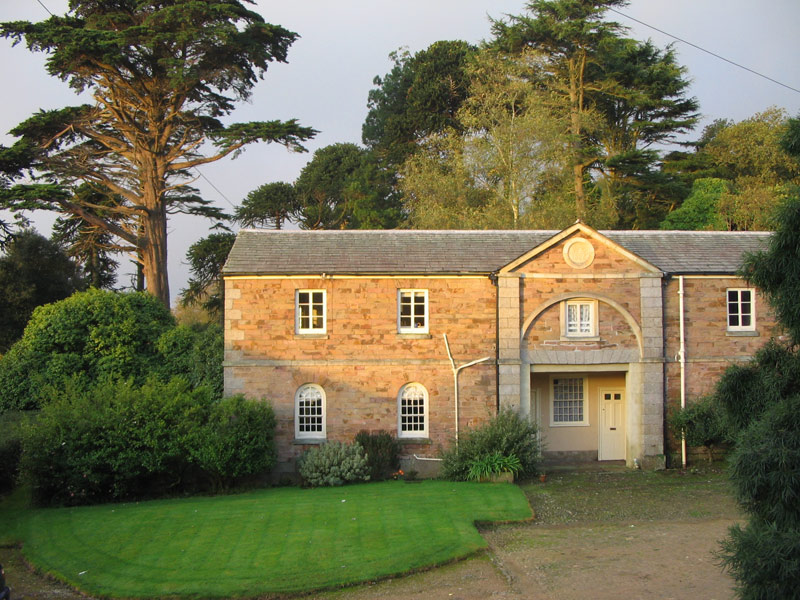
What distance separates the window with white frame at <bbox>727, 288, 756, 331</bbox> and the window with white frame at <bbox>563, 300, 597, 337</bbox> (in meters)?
4.36

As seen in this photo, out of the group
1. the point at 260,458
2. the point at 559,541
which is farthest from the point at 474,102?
the point at 559,541

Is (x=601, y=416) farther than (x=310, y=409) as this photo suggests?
Yes

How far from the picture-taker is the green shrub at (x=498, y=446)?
2217 cm

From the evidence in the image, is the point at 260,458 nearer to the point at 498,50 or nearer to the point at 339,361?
the point at 339,361

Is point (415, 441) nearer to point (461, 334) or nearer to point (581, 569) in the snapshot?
point (461, 334)

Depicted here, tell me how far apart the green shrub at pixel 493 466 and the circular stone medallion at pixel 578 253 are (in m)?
6.31

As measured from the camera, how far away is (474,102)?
4047 cm

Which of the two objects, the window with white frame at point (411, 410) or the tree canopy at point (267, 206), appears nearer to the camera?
the window with white frame at point (411, 410)

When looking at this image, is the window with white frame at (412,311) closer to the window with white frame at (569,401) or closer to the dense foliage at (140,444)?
the dense foliage at (140,444)

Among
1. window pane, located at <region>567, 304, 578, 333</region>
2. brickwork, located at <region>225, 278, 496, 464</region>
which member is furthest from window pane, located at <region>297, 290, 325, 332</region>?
window pane, located at <region>567, 304, 578, 333</region>

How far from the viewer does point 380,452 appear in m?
23.0

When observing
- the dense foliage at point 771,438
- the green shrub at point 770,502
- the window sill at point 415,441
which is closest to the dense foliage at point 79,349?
the window sill at point 415,441

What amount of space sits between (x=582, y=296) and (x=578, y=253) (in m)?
1.33

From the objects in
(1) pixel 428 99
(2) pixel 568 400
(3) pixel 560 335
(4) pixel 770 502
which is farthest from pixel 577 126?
(4) pixel 770 502
